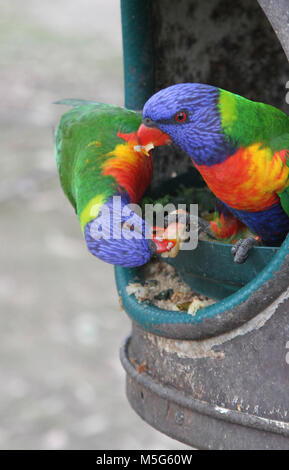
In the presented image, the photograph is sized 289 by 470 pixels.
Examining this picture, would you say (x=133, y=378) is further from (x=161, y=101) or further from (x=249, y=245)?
(x=161, y=101)

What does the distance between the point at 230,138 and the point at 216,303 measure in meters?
0.35

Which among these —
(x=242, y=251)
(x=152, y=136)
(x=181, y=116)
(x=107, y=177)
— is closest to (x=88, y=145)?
(x=107, y=177)

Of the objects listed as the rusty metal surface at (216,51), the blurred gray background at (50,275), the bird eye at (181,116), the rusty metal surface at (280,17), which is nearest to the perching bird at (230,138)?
the bird eye at (181,116)

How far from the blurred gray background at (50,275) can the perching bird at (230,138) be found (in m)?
2.08

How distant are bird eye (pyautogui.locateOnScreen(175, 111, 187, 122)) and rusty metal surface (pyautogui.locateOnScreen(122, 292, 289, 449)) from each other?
0.43m

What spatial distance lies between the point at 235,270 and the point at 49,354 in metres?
2.60

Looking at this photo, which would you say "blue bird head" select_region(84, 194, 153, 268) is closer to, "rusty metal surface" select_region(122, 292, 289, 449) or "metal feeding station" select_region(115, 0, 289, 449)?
"metal feeding station" select_region(115, 0, 289, 449)

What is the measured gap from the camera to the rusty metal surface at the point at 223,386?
1.34 m

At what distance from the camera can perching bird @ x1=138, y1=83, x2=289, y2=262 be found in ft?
4.49

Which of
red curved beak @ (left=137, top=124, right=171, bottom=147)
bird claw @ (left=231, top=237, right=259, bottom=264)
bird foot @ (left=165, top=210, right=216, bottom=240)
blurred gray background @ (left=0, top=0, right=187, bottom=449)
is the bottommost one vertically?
blurred gray background @ (left=0, top=0, right=187, bottom=449)

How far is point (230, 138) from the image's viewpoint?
4.61 ft

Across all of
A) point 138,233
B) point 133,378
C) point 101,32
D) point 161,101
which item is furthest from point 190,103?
point 101,32

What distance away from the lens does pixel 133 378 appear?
169 centimetres

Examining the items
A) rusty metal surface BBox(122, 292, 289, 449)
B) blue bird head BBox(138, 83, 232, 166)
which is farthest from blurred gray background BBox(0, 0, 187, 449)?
blue bird head BBox(138, 83, 232, 166)
